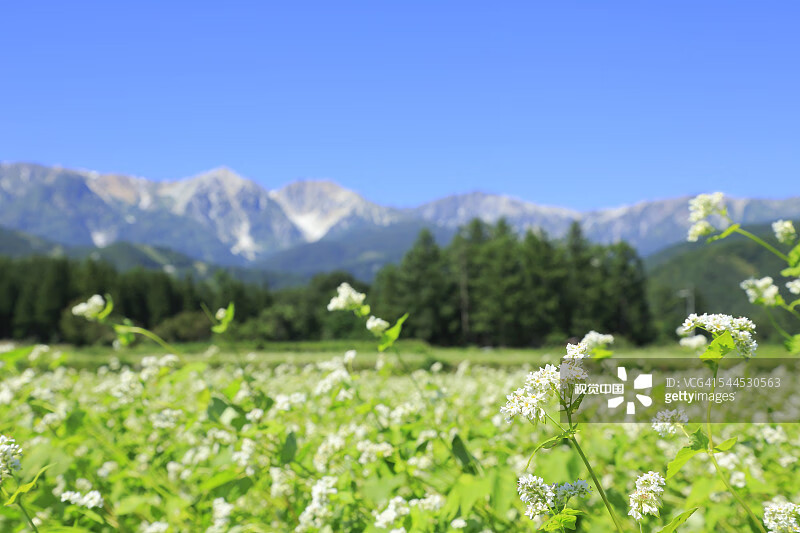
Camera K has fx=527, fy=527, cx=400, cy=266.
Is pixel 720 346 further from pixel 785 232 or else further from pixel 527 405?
pixel 785 232

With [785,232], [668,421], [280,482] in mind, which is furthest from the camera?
[280,482]

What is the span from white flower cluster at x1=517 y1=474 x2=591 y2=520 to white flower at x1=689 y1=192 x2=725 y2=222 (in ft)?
5.16

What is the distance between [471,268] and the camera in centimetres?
4625

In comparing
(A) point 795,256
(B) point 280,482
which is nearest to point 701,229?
(A) point 795,256

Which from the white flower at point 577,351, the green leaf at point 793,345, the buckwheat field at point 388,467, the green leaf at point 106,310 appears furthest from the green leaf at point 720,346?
the green leaf at point 106,310

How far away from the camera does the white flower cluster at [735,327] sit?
1.26m

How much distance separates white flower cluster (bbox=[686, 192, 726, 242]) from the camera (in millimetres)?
2254

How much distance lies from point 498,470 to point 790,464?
1866mm

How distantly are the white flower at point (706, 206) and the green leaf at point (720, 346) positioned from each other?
1298mm

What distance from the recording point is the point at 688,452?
1.11 m

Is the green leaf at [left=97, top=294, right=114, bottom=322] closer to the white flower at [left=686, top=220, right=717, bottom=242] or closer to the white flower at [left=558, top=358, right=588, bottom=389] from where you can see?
the white flower at [left=558, top=358, right=588, bottom=389]

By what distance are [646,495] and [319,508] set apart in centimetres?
129

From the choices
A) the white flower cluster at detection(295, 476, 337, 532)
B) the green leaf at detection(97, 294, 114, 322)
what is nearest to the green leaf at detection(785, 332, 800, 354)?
the white flower cluster at detection(295, 476, 337, 532)

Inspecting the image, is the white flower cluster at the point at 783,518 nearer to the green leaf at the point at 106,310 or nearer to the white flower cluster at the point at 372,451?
the white flower cluster at the point at 372,451
